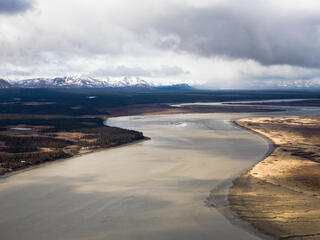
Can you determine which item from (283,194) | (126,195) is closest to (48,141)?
(126,195)

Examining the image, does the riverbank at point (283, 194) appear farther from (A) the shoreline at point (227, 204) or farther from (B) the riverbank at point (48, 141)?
(B) the riverbank at point (48, 141)

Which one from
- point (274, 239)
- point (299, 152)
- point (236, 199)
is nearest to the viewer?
point (274, 239)

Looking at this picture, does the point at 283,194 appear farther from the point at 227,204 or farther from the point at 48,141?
the point at 48,141

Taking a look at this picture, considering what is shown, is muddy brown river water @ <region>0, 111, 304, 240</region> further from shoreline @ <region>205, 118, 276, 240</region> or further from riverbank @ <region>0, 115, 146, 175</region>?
riverbank @ <region>0, 115, 146, 175</region>

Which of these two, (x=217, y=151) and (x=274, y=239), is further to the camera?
(x=217, y=151)

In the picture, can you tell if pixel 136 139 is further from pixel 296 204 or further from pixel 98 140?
pixel 296 204

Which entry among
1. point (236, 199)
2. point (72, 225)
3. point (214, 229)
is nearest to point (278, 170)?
point (236, 199)
